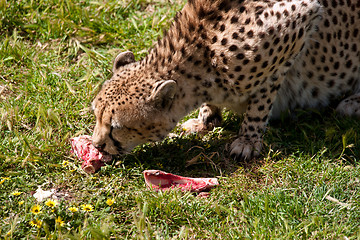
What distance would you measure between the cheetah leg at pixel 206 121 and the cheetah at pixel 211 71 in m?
0.43

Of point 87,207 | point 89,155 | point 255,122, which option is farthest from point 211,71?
point 87,207

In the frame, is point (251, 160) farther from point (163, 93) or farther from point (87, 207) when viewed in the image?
point (87, 207)

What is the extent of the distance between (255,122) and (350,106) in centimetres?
106

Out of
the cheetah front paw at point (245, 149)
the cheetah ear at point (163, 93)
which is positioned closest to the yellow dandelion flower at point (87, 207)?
the cheetah ear at point (163, 93)

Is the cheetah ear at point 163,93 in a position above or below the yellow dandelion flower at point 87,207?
above

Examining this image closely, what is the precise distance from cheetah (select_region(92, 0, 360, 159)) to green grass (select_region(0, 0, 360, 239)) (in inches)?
12.6

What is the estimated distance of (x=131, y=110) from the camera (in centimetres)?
430

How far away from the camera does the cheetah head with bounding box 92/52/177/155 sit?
4.30 meters

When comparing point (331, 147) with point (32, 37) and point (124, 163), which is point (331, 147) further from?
point (32, 37)

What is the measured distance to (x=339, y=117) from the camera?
203 inches

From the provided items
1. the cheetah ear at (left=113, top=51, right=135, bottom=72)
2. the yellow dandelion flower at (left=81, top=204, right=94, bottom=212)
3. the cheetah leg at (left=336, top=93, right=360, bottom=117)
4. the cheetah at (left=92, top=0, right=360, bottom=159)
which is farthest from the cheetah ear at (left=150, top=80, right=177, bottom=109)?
the cheetah leg at (left=336, top=93, right=360, bottom=117)

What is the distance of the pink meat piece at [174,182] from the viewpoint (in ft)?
14.3

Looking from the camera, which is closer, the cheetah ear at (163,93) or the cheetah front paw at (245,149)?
the cheetah ear at (163,93)

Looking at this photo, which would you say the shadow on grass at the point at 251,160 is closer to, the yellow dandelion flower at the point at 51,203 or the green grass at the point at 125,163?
the green grass at the point at 125,163
